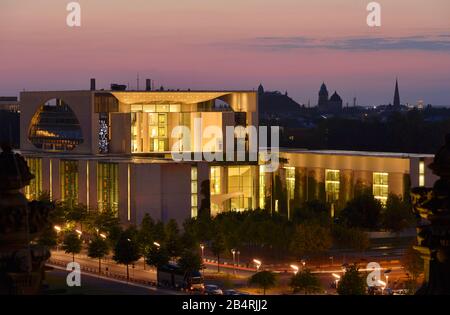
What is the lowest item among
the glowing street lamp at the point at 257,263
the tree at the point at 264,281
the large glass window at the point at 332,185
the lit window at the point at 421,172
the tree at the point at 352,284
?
the glowing street lamp at the point at 257,263

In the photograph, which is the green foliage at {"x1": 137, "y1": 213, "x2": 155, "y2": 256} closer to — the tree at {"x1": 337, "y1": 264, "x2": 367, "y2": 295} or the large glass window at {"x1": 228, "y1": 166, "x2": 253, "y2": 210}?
the tree at {"x1": 337, "y1": 264, "x2": 367, "y2": 295}

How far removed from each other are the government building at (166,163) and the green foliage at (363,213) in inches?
52.1

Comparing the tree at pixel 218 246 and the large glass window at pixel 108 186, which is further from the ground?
the large glass window at pixel 108 186

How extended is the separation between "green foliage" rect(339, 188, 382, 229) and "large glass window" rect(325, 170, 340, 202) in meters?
3.71

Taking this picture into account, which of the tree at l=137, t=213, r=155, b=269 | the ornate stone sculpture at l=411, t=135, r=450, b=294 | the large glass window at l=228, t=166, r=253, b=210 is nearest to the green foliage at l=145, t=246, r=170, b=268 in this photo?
the tree at l=137, t=213, r=155, b=269

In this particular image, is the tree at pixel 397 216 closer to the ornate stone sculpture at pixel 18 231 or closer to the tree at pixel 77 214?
the tree at pixel 77 214

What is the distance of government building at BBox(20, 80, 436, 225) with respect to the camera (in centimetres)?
2769

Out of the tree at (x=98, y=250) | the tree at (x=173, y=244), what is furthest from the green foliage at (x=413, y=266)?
the tree at (x=98, y=250)

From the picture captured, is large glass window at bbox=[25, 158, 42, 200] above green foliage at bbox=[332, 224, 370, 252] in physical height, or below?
above

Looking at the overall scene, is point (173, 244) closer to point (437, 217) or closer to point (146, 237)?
point (146, 237)

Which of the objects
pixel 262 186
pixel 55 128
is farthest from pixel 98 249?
pixel 55 128

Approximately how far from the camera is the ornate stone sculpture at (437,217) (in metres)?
2.96

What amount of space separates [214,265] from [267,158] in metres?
9.45
